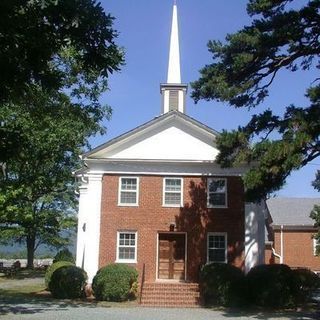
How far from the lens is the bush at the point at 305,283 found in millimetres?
23005

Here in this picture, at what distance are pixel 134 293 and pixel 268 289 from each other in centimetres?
600

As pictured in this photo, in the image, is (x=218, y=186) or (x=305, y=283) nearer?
(x=305, y=283)

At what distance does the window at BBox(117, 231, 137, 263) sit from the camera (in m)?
27.0

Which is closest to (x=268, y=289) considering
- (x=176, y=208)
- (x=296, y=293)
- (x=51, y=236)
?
(x=296, y=293)

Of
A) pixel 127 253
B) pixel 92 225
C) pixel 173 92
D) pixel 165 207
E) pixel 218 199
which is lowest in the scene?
pixel 127 253

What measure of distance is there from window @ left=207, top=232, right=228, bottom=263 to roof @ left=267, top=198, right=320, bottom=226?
1569cm

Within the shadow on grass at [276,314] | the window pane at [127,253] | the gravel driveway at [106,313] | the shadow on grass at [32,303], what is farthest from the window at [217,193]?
the shadow on grass at [32,303]

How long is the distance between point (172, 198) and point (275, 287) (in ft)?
23.7

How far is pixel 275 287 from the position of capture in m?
22.5

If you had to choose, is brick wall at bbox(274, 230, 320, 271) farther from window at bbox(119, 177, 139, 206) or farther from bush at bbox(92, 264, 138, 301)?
bush at bbox(92, 264, 138, 301)

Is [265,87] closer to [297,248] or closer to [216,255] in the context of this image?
[216,255]

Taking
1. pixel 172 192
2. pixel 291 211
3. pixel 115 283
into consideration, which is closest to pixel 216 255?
pixel 172 192

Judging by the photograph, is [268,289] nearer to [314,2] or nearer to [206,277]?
[206,277]

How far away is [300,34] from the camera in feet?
64.7
